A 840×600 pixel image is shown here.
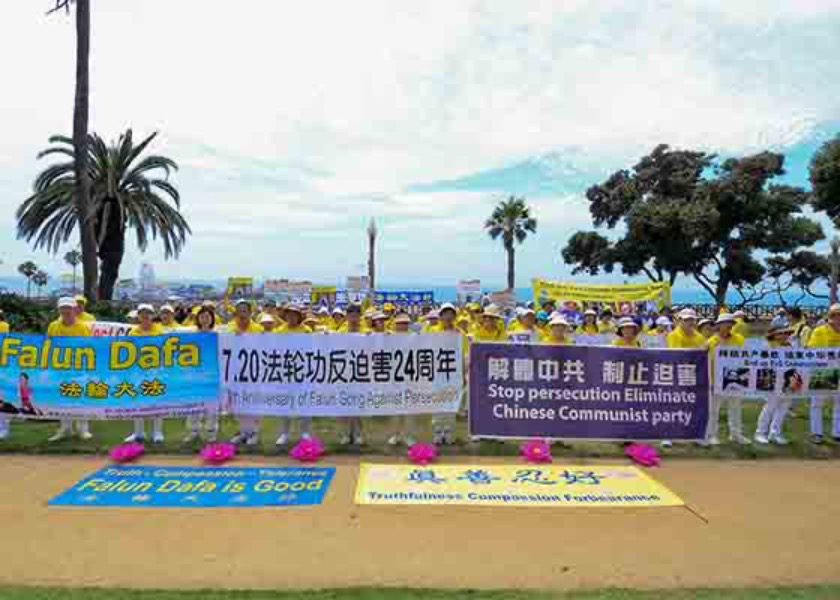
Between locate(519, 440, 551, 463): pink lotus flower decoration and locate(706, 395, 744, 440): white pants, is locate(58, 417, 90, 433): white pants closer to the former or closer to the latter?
locate(519, 440, 551, 463): pink lotus flower decoration

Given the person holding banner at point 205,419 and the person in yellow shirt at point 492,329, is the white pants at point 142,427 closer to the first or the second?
the person holding banner at point 205,419

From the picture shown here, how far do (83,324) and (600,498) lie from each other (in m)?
6.88

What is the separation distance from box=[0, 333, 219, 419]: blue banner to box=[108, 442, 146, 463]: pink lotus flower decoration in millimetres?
636

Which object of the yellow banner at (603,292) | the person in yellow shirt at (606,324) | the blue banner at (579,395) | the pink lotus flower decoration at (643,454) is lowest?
the pink lotus flower decoration at (643,454)

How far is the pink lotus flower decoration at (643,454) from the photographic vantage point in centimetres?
662

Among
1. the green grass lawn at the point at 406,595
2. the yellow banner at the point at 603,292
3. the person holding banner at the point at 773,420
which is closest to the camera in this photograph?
the green grass lawn at the point at 406,595

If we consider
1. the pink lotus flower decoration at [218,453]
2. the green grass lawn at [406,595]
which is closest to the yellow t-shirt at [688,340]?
the green grass lawn at [406,595]

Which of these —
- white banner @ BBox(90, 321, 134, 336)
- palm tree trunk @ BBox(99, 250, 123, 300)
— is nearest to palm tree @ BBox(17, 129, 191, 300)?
palm tree trunk @ BBox(99, 250, 123, 300)

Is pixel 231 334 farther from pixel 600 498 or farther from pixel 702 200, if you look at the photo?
pixel 702 200

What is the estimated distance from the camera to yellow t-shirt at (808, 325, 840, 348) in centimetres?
782

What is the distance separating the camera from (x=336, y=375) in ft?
24.1

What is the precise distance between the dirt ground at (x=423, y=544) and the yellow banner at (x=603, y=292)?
14302mm

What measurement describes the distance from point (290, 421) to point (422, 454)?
2.39m

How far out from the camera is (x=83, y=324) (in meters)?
7.73
